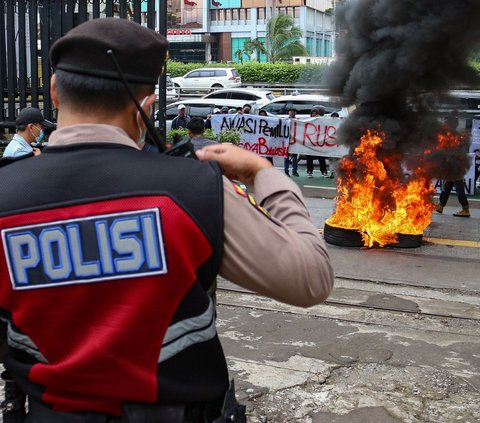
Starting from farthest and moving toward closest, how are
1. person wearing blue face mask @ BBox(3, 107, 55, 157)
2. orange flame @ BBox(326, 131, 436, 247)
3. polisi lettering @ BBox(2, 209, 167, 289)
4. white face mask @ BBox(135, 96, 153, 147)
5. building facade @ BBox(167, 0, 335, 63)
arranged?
building facade @ BBox(167, 0, 335, 63) < orange flame @ BBox(326, 131, 436, 247) < person wearing blue face mask @ BBox(3, 107, 55, 157) < white face mask @ BBox(135, 96, 153, 147) < polisi lettering @ BBox(2, 209, 167, 289)

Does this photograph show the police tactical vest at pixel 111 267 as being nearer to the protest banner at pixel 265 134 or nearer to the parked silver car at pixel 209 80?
the protest banner at pixel 265 134

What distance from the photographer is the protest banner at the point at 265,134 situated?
15.1 metres

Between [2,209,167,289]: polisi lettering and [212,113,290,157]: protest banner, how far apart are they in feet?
44.7

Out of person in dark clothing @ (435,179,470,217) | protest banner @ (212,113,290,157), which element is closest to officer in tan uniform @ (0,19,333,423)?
person in dark clothing @ (435,179,470,217)

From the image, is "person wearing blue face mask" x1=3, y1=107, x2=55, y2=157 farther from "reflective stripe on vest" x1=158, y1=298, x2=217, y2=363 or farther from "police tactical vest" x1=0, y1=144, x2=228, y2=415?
"reflective stripe on vest" x1=158, y1=298, x2=217, y2=363

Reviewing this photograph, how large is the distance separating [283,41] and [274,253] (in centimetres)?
4413

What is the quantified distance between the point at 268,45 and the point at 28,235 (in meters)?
45.0

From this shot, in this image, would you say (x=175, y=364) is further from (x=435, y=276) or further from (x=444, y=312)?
(x=435, y=276)

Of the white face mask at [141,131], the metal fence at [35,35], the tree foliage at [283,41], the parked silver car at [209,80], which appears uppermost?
the tree foliage at [283,41]

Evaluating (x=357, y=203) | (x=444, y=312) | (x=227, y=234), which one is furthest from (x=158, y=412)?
(x=357, y=203)

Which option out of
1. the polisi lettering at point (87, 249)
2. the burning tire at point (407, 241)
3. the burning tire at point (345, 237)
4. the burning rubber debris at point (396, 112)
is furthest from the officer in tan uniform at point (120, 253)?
the burning tire at point (407, 241)

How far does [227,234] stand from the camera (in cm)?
143

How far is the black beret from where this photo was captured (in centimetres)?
146

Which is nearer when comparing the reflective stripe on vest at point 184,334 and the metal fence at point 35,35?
the reflective stripe on vest at point 184,334
